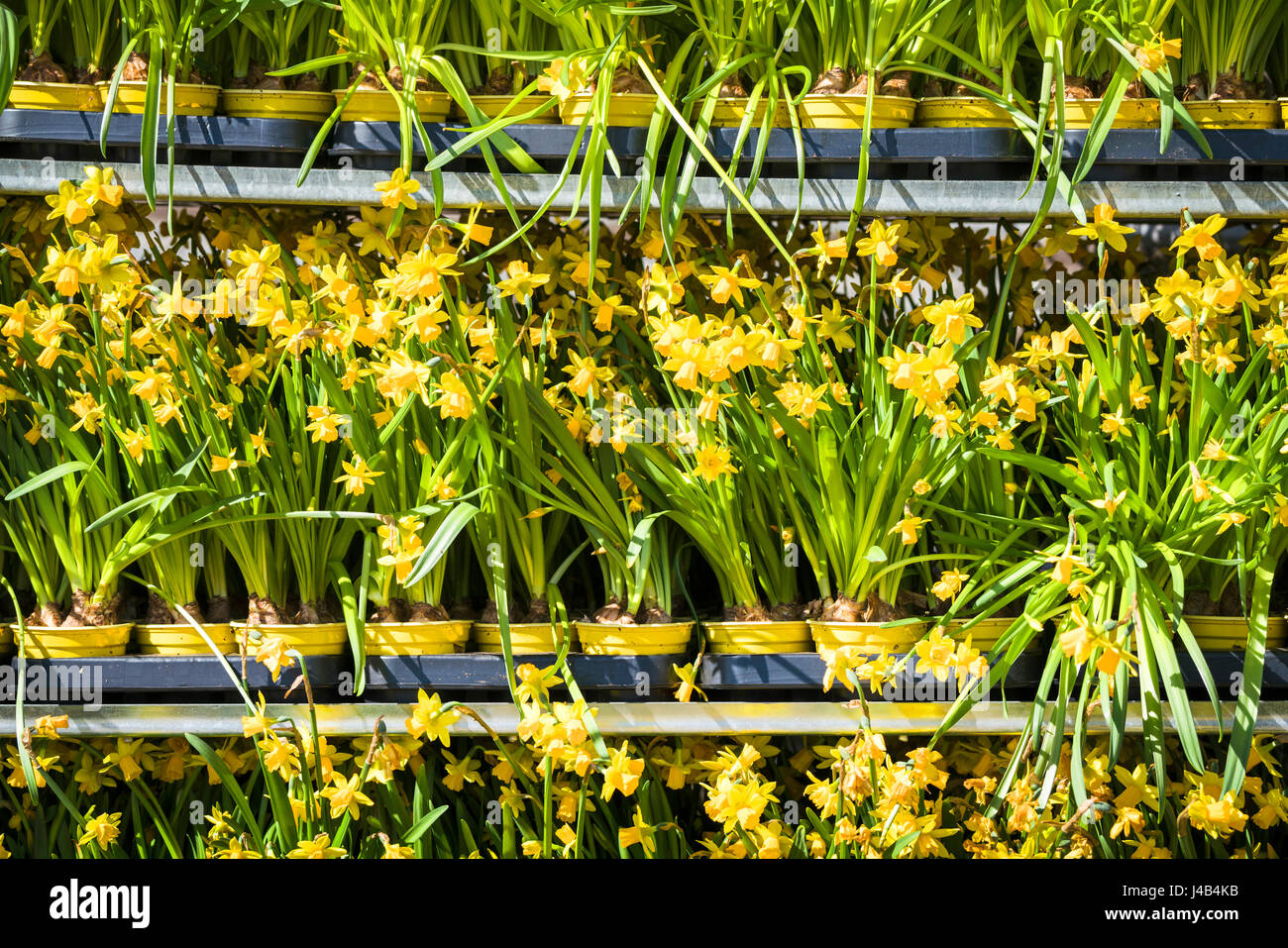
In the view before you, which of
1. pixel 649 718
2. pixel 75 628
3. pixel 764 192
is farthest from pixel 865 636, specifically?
pixel 75 628

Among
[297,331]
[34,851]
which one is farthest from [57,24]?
[34,851]

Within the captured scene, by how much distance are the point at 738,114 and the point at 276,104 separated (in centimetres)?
50

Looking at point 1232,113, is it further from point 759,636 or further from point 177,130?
point 177,130

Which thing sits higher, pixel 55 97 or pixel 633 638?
pixel 55 97

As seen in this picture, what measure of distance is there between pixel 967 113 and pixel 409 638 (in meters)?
0.82

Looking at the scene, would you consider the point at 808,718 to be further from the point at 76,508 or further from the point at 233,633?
the point at 76,508

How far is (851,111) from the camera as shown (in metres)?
1.03

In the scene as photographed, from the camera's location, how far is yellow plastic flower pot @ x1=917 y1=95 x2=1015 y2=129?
1.03m

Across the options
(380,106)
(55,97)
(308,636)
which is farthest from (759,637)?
(55,97)

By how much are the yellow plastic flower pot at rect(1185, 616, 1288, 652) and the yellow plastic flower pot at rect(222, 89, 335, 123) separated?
1097 millimetres

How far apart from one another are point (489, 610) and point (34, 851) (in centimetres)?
62

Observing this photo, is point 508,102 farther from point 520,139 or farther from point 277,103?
point 277,103

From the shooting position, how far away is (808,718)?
1.01 metres

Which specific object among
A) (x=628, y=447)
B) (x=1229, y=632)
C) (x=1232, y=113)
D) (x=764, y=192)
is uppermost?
(x=1232, y=113)
